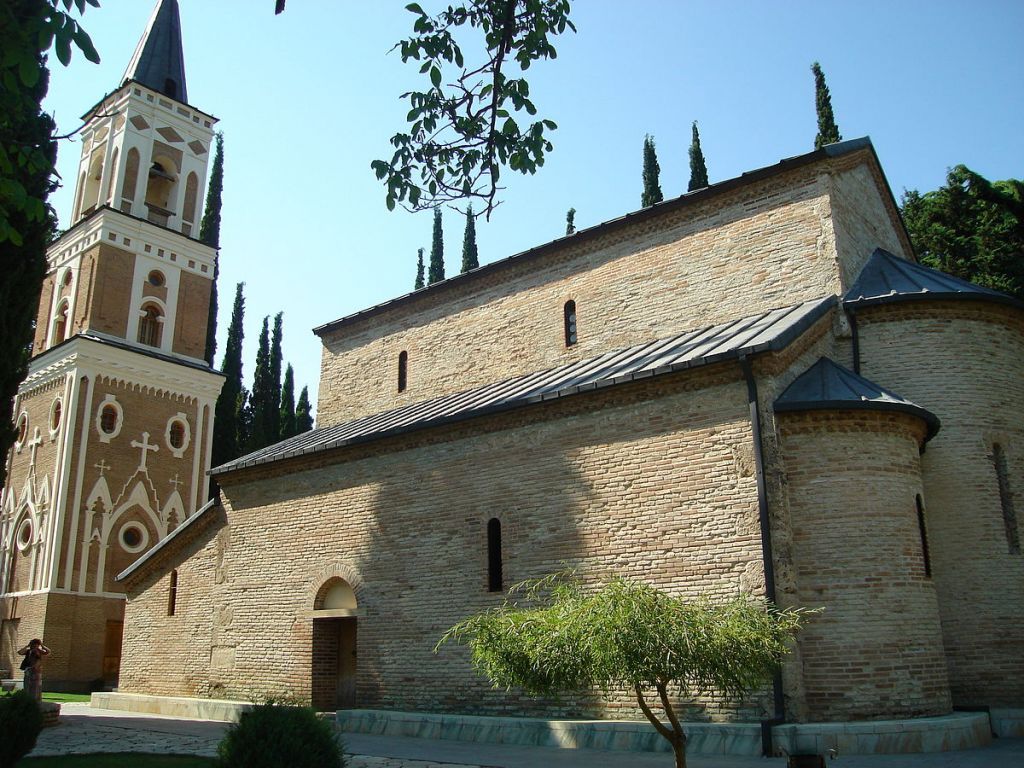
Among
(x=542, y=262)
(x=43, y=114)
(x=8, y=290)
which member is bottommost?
(x=8, y=290)

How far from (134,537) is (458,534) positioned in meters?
13.6

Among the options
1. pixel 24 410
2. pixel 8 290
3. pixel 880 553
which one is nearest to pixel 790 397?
pixel 880 553

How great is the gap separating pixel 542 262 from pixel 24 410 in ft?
52.8

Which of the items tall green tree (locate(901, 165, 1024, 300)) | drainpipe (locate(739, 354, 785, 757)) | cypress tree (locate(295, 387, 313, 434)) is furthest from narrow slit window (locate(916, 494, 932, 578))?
cypress tree (locate(295, 387, 313, 434))

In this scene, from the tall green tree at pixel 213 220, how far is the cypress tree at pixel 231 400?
56.5 inches

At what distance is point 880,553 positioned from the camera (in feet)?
30.8

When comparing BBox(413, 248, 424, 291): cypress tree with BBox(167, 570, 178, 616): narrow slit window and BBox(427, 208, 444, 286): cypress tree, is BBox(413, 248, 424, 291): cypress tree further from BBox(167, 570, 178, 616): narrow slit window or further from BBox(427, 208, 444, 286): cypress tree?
BBox(167, 570, 178, 616): narrow slit window

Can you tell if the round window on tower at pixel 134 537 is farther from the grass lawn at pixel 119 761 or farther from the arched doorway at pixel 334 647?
the grass lawn at pixel 119 761

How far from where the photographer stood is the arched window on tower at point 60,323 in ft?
76.7

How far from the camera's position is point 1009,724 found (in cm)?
978

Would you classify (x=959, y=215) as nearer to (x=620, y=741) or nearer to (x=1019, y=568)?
(x=1019, y=568)

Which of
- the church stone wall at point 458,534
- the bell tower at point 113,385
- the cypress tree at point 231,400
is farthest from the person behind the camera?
the cypress tree at point 231,400

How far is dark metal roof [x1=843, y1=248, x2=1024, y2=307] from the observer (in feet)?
37.6

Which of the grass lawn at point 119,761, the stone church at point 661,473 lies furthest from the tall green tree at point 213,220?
the grass lawn at point 119,761
